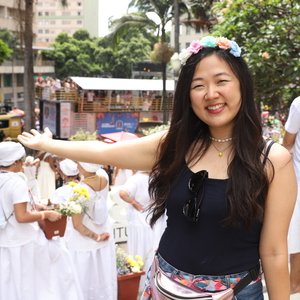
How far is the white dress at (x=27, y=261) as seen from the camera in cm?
419

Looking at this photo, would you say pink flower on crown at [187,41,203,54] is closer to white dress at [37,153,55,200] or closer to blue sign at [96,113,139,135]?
white dress at [37,153,55,200]

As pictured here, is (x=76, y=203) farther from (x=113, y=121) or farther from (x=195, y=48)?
(x=113, y=121)

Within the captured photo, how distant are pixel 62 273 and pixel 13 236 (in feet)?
2.18

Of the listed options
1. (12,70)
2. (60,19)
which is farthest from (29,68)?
(60,19)

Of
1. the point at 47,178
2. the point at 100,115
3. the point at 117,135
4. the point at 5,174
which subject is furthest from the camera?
the point at 100,115

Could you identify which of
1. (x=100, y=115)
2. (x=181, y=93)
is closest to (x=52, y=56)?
(x=100, y=115)

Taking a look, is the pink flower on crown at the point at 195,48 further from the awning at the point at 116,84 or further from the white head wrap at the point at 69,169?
the awning at the point at 116,84

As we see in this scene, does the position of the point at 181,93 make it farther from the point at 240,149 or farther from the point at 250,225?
the point at 250,225

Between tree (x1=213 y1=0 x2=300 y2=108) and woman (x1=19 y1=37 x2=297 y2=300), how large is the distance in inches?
209

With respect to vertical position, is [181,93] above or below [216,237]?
above

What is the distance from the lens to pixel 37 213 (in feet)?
14.1

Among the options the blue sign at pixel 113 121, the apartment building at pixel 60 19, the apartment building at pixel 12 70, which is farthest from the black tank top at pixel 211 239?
the apartment building at pixel 60 19

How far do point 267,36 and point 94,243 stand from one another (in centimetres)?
474

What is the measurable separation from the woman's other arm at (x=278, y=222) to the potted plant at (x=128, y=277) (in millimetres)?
3279
